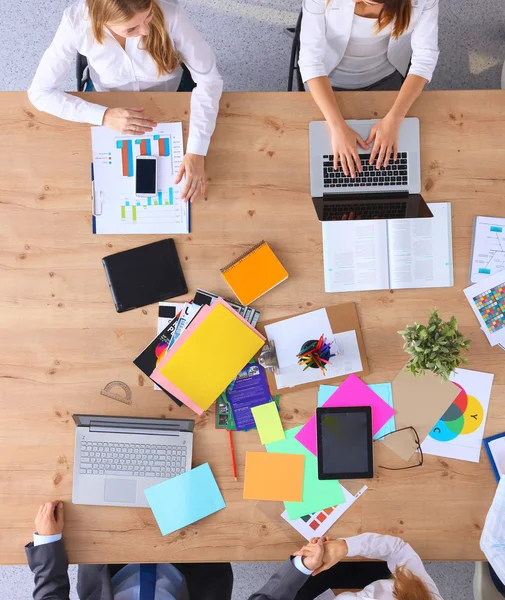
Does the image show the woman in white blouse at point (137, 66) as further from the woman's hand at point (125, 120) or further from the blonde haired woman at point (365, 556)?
the blonde haired woman at point (365, 556)

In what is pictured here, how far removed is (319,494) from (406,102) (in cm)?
114

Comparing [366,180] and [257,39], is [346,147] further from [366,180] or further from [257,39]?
[257,39]

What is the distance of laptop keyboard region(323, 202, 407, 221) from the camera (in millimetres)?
1475

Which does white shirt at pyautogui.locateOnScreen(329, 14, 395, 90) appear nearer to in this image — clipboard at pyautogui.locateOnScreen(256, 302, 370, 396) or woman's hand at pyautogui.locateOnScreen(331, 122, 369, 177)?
woman's hand at pyautogui.locateOnScreen(331, 122, 369, 177)

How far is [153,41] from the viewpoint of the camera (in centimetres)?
142

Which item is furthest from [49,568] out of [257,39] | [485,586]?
[257,39]

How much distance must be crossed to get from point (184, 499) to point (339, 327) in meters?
0.65

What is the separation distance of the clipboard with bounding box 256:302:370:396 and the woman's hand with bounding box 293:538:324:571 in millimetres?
414

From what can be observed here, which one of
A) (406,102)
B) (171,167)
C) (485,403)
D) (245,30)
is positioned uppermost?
(245,30)

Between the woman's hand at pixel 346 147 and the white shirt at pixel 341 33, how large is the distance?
0.63ft

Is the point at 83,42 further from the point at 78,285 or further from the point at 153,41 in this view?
the point at 78,285

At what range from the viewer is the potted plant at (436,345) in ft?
4.40

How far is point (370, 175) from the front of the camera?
1.49 m

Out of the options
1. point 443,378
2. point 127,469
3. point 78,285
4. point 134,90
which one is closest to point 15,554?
point 127,469
